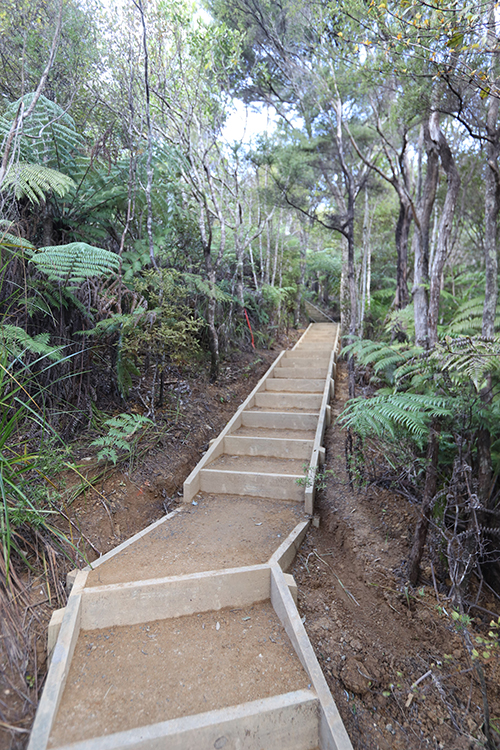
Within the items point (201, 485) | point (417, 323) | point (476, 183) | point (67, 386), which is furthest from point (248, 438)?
Result: point (476, 183)

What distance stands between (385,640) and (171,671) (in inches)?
46.1

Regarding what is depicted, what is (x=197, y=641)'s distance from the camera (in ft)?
6.97

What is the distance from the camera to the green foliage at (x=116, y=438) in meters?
3.23

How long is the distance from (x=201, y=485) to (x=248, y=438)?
0.82 m

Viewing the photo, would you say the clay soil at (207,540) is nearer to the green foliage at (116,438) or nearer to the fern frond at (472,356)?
the green foliage at (116,438)

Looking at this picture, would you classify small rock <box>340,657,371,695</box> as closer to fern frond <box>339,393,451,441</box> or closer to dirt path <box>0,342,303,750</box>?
fern frond <box>339,393,451,441</box>

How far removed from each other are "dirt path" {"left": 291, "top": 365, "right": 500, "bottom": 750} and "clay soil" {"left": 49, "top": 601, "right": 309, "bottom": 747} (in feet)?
0.96

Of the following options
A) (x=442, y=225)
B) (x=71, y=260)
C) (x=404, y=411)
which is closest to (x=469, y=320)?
(x=442, y=225)

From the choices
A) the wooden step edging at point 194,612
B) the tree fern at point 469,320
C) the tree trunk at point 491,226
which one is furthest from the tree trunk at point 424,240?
the wooden step edging at point 194,612

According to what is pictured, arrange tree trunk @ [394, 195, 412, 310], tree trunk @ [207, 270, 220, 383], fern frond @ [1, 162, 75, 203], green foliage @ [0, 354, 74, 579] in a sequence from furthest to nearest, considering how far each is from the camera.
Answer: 1. tree trunk @ [394, 195, 412, 310]
2. tree trunk @ [207, 270, 220, 383]
3. fern frond @ [1, 162, 75, 203]
4. green foliage @ [0, 354, 74, 579]

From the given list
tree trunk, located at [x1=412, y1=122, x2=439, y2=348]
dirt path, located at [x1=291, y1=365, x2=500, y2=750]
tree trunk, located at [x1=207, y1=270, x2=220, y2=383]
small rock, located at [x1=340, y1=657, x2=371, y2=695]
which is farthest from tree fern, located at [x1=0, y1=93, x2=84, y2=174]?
small rock, located at [x1=340, y1=657, x2=371, y2=695]

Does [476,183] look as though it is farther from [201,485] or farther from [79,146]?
[201,485]

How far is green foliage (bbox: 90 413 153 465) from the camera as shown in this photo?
3.23 meters

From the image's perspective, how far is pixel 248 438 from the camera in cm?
439
